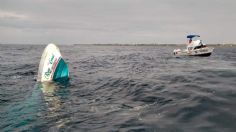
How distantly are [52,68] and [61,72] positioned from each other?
32.4 inches

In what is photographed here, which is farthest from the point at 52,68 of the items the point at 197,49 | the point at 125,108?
the point at 197,49

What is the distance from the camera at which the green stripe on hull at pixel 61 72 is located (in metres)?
16.9

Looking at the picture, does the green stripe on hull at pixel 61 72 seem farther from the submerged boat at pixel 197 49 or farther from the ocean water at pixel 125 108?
the submerged boat at pixel 197 49

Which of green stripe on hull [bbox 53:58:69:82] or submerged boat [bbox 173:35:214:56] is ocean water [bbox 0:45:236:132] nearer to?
green stripe on hull [bbox 53:58:69:82]

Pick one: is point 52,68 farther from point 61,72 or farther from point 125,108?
point 125,108

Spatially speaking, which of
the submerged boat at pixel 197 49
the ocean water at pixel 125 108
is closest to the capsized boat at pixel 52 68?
the ocean water at pixel 125 108

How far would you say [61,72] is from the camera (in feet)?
57.2

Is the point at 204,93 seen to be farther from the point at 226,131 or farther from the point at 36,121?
the point at 36,121

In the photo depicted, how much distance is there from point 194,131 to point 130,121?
1.98 meters

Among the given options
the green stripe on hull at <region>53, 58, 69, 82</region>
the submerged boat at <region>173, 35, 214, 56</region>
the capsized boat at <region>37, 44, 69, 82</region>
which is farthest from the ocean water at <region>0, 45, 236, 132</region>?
the submerged boat at <region>173, 35, 214, 56</region>

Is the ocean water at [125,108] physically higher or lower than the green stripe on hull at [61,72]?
lower

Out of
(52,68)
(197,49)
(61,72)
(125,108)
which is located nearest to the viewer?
(125,108)

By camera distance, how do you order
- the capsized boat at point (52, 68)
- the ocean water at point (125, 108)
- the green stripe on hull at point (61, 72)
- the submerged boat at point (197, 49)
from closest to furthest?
the ocean water at point (125, 108) → the capsized boat at point (52, 68) → the green stripe on hull at point (61, 72) → the submerged boat at point (197, 49)

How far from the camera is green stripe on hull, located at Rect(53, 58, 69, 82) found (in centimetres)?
1686
